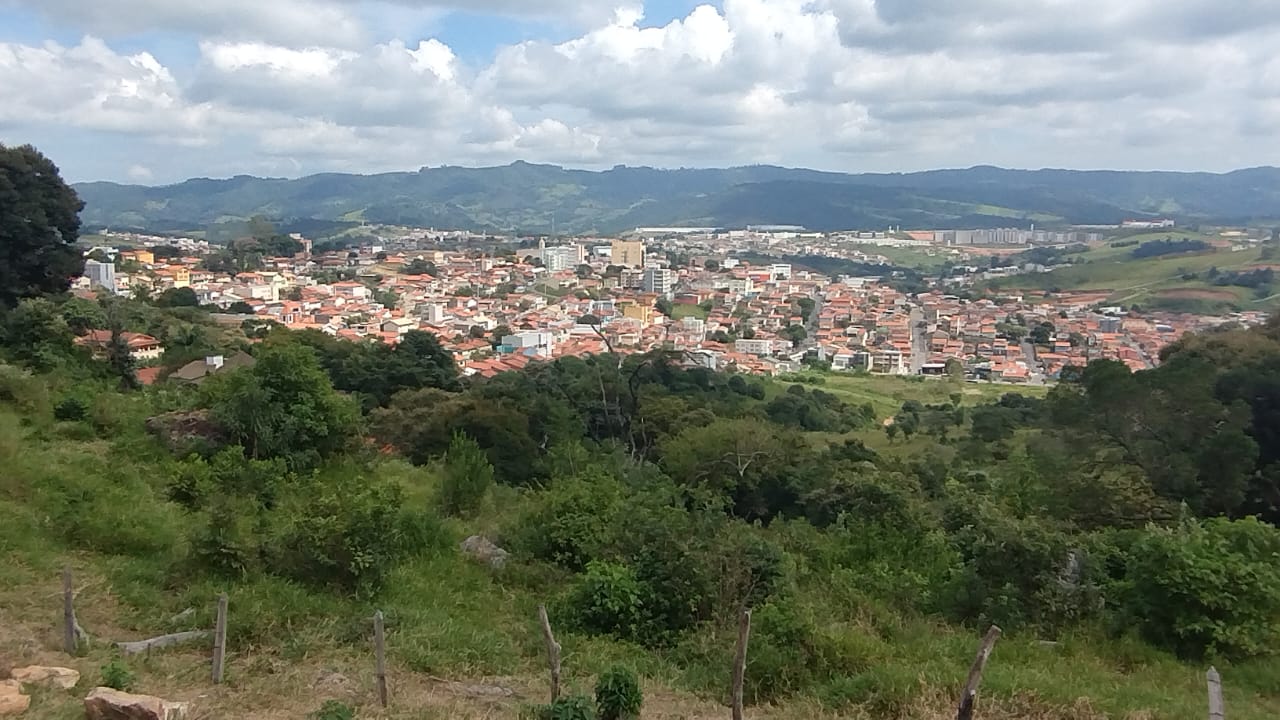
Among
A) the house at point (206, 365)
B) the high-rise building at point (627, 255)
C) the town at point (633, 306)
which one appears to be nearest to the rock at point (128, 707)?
the town at point (633, 306)

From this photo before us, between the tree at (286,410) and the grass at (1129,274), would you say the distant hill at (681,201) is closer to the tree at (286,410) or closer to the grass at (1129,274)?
the grass at (1129,274)

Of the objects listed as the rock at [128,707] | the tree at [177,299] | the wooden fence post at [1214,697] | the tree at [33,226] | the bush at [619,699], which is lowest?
the tree at [177,299]

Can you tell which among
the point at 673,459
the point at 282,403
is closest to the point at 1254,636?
the point at 282,403

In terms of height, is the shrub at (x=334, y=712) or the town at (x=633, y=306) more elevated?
the shrub at (x=334, y=712)

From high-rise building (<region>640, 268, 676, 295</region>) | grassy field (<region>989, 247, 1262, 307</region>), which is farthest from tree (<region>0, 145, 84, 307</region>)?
grassy field (<region>989, 247, 1262, 307</region>)

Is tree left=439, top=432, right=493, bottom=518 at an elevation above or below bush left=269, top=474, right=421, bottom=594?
below

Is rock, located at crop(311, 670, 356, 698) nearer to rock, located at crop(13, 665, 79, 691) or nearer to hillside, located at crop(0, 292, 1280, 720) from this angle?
hillside, located at crop(0, 292, 1280, 720)
